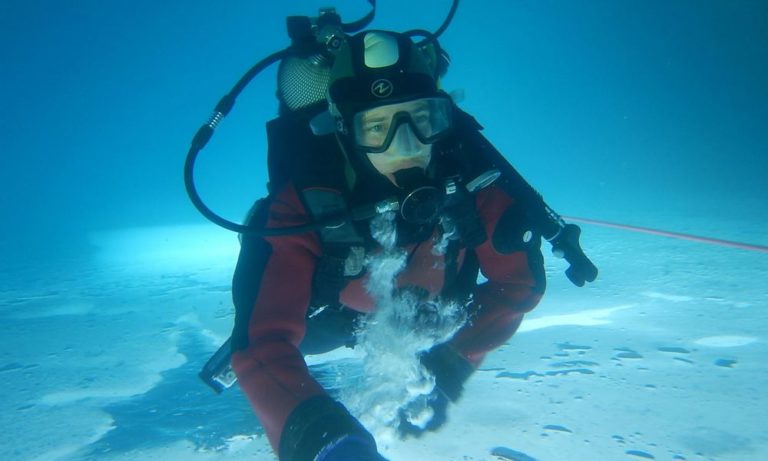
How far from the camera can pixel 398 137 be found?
2264 millimetres

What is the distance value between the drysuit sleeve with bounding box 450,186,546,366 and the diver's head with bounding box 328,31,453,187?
55cm

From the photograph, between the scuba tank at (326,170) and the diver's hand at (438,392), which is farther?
the diver's hand at (438,392)

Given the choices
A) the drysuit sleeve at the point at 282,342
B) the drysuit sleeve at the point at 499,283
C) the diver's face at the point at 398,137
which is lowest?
the drysuit sleeve at the point at 282,342

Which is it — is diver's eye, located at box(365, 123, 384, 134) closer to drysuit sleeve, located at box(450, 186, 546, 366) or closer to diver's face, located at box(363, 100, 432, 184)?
diver's face, located at box(363, 100, 432, 184)

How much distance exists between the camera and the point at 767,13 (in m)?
41.8

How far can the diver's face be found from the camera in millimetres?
2270

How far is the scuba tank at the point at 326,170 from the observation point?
217cm

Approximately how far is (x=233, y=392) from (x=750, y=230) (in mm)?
12202

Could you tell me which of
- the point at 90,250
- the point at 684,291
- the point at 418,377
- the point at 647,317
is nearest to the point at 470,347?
the point at 418,377

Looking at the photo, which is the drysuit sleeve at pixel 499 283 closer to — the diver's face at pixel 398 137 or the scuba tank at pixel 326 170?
the scuba tank at pixel 326 170

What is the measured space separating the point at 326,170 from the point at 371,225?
39 centimetres

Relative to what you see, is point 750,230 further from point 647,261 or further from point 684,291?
point 684,291

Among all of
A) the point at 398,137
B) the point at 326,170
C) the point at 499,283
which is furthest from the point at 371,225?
the point at 499,283

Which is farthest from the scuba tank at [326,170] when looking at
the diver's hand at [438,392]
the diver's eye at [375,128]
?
the diver's hand at [438,392]
